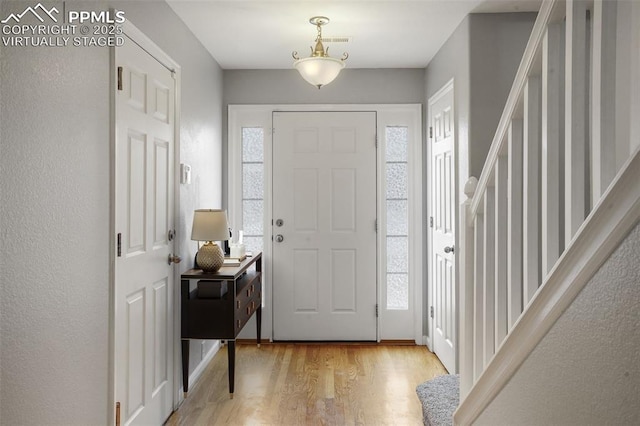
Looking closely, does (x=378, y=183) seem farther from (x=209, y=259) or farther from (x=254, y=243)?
(x=209, y=259)

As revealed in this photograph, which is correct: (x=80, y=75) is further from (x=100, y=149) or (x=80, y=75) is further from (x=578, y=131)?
(x=578, y=131)

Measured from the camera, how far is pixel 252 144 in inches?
178

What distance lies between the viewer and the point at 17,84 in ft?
5.03

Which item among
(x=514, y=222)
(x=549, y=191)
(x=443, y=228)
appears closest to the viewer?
(x=549, y=191)

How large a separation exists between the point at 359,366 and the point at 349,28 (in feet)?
8.09

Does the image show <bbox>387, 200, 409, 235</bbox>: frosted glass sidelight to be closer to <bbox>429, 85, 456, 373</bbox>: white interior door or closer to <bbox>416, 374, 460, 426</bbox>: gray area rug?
<bbox>429, 85, 456, 373</bbox>: white interior door

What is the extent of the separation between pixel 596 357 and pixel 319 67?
98.6 inches

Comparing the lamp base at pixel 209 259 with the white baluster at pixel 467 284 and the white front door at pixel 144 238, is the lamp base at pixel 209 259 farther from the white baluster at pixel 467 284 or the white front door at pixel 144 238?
the white baluster at pixel 467 284

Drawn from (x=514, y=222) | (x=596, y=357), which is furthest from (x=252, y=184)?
(x=596, y=357)

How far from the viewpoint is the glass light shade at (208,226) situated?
Answer: 3.14m

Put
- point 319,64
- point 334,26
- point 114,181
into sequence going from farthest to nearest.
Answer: point 334,26 → point 319,64 → point 114,181

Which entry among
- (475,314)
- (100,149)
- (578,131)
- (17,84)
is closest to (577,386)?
(578,131)

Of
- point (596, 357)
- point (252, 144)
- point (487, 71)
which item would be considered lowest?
point (596, 357)

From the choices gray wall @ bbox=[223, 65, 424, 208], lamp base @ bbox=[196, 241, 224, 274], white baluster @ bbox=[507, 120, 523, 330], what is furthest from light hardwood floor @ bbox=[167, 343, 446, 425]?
white baluster @ bbox=[507, 120, 523, 330]
